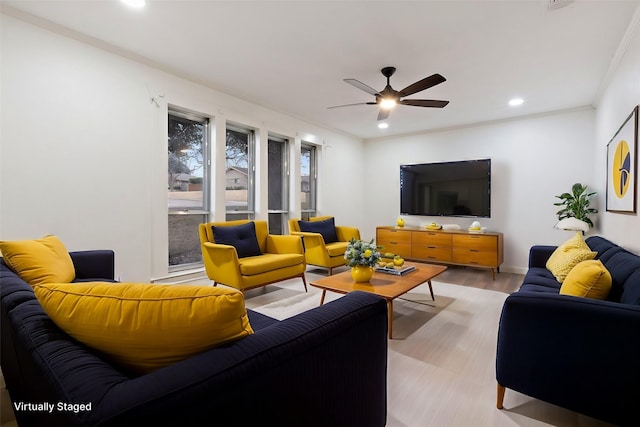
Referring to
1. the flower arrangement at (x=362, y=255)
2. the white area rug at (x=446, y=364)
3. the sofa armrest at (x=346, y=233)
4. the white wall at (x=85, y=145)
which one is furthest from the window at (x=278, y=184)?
the flower arrangement at (x=362, y=255)

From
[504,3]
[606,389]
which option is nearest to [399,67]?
[504,3]

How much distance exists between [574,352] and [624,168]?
2.08 meters

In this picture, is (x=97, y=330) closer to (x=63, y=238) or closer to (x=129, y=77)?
(x=63, y=238)

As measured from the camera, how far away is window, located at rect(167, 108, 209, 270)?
3.72m

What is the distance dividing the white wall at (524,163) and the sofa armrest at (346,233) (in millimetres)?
1640

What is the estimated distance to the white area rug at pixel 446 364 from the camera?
1.55 m

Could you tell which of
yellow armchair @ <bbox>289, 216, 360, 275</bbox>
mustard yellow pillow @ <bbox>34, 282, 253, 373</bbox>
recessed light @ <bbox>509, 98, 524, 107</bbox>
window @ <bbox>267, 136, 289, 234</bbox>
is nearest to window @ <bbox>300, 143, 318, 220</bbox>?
window @ <bbox>267, 136, 289, 234</bbox>

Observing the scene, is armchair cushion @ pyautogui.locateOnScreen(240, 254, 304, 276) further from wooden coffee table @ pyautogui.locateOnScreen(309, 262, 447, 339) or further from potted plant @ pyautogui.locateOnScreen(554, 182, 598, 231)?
potted plant @ pyautogui.locateOnScreen(554, 182, 598, 231)

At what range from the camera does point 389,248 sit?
5496 millimetres

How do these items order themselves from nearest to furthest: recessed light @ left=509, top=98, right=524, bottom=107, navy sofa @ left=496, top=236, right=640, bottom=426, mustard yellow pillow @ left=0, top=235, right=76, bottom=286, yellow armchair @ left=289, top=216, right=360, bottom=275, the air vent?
navy sofa @ left=496, top=236, right=640, bottom=426 → mustard yellow pillow @ left=0, top=235, right=76, bottom=286 → the air vent → recessed light @ left=509, top=98, right=524, bottom=107 → yellow armchair @ left=289, top=216, right=360, bottom=275

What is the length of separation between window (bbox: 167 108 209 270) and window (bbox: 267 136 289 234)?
1199mm

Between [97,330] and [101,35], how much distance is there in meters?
3.08

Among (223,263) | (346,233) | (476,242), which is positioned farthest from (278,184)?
(476,242)

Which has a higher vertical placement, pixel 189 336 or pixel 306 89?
pixel 306 89
